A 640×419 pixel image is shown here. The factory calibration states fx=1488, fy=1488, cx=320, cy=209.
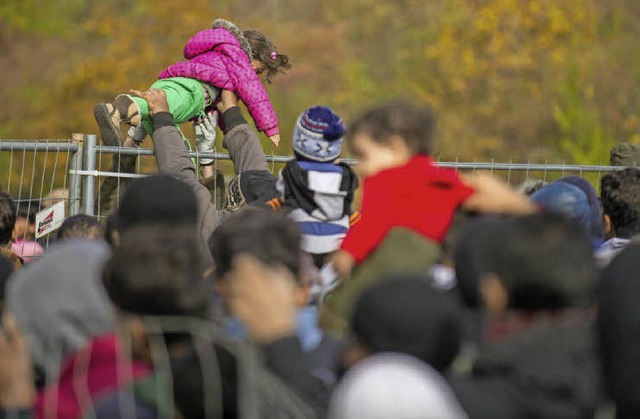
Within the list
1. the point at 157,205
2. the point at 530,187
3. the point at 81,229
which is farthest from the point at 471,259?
the point at 530,187

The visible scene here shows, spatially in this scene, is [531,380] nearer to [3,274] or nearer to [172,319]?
[172,319]

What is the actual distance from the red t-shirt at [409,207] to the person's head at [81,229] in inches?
59.0

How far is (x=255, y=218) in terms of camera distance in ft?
14.8

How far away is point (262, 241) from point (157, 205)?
0.34 meters

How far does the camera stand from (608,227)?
6.34m

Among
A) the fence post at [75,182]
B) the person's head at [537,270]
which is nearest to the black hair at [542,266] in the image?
the person's head at [537,270]

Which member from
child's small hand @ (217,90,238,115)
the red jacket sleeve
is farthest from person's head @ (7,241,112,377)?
child's small hand @ (217,90,238,115)

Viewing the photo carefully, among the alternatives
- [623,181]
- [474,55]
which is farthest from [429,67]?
[623,181]

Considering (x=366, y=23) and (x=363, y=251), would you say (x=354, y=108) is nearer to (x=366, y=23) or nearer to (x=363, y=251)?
(x=366, y=23)

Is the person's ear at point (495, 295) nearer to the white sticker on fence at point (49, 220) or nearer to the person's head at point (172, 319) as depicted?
the person's head at point (172, 319)

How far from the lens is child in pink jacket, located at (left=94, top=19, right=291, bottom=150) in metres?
8.46

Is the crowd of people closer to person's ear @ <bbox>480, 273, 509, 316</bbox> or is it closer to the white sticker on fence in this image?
person's ear @ <bbox>480, 273, 509, 316</bbox>

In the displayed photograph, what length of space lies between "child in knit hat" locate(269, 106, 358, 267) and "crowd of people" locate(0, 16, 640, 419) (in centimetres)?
75

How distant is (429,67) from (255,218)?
2683 cm
